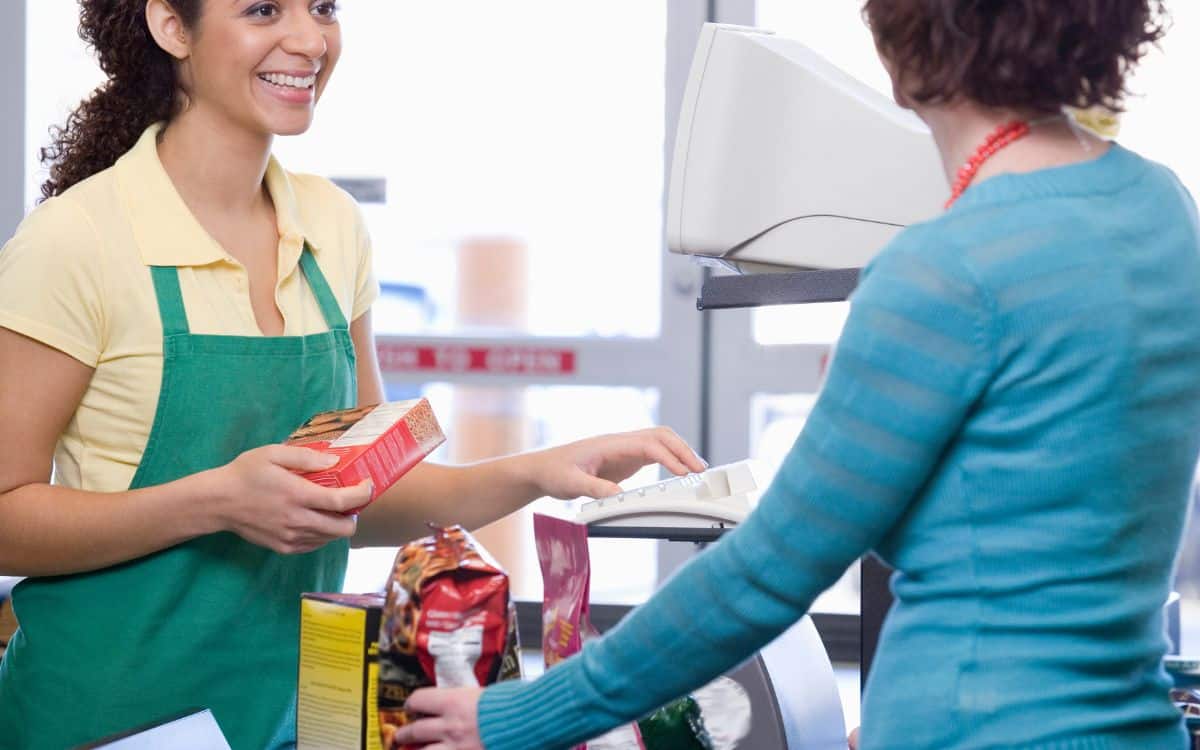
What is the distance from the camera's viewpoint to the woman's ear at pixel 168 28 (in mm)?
1409

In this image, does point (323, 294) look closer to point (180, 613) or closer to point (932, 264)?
point (180, 613)

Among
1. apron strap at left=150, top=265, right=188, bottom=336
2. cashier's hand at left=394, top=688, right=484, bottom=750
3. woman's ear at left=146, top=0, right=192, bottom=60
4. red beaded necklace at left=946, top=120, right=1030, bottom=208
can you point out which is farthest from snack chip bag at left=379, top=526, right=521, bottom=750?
woman's ear at left=146, top=0, right=192, bottom=60

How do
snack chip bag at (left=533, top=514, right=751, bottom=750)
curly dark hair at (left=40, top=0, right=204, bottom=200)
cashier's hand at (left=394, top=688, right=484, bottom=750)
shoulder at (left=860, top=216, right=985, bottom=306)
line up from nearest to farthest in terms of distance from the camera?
shoulder at (left=860, top=216, right=985, bottom=306)
cashier's hand at (left=394, top=688, right=484, bottom=750)
snack chip bag at (left=533, top=514, right=751, bottom=750)
curly dark hair at (left=40, top=0, right=204, bottom=200)

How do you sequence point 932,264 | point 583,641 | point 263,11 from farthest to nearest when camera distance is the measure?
point 263,11 → point 583,641 → point 932,264

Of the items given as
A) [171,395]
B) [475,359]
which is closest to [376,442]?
[171,395]

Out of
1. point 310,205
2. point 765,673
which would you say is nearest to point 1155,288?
point 765,673

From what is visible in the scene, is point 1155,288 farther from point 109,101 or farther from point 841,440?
point 109,101

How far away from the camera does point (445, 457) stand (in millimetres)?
3568

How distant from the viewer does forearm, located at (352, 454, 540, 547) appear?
1.50 meters

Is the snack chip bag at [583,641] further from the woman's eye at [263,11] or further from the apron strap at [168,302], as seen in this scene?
the woman's eye at [263,11]

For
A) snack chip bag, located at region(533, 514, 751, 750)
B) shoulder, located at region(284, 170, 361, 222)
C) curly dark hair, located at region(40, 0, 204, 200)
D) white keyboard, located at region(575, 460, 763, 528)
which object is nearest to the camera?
snack chip bag, located at region(533, 514, 751, 750)

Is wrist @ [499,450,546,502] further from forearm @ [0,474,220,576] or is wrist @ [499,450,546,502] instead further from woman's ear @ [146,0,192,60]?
woman's ear @ [146,0,192,60]

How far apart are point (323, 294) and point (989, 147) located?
86cm

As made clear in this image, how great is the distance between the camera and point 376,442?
1.13 m
